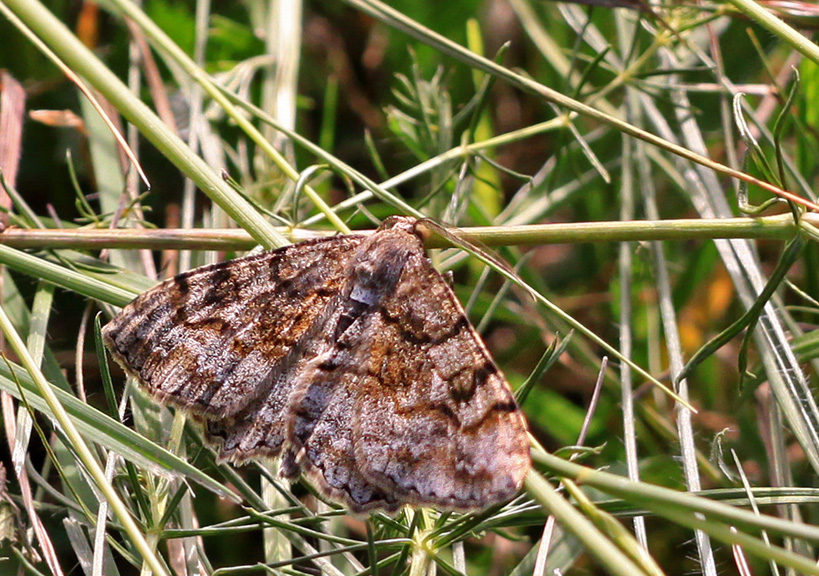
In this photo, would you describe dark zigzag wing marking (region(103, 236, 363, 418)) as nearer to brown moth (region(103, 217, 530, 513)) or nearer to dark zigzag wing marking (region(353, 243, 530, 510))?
brown moth (region(103, 217, 530, 513))

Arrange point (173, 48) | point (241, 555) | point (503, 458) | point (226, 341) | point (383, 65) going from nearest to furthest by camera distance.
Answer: point (503, 458), point (226, 341), point (173, 48), point (241, 555), point (383, 65)

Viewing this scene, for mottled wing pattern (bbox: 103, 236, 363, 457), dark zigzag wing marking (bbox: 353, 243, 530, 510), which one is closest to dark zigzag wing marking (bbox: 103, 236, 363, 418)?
mottled wing pattern (bbox: 103, 236, 363, 457)

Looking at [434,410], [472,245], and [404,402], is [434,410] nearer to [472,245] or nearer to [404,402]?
[404,402]

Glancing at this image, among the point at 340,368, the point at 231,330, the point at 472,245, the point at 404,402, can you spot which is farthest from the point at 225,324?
the point at 472,245

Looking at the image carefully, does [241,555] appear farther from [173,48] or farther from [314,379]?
[173,48]

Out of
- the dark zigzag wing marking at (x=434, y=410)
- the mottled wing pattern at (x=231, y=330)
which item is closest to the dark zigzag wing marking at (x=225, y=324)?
the mottled wing pattern at (x=231, y=330)

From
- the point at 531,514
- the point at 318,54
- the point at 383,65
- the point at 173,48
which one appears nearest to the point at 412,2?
the point at 383,65

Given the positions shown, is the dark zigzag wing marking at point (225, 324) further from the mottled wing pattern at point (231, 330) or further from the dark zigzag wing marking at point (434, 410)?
the dark zigzag wing marking at point (434, 410)
